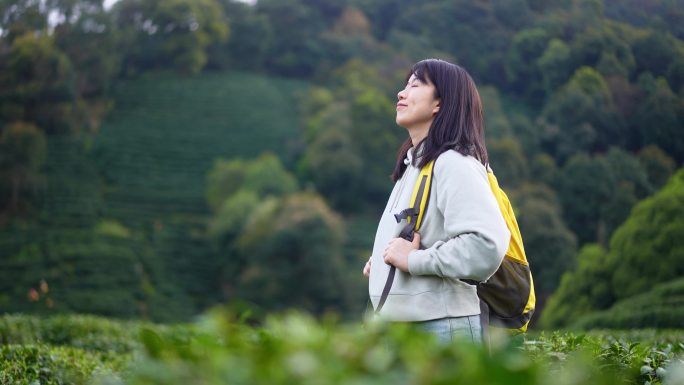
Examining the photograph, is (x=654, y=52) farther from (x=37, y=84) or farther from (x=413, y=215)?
(x=37, y=84)

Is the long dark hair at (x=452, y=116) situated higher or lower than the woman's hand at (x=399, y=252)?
higher

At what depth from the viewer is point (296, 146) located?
1951 inches

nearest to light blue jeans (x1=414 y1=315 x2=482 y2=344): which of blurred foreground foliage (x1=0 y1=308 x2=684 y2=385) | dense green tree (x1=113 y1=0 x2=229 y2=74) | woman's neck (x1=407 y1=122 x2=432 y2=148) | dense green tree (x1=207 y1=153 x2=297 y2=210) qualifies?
woman's neck (x1=407 y1=122 x2=432 y2=148)

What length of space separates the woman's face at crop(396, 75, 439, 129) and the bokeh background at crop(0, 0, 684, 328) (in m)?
1.27

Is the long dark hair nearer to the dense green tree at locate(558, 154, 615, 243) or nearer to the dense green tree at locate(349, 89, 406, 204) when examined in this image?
the dense green tree at locate(558, 154, 615, 243)

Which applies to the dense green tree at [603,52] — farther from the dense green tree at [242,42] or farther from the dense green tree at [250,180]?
the dense green tree at [242,42]

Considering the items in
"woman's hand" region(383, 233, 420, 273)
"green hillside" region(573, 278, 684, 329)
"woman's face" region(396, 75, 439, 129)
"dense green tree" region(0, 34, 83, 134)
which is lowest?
"green hillside" region(573, 278, 684, 329)

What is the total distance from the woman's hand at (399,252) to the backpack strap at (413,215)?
42 mm

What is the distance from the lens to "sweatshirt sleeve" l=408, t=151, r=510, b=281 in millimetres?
2250

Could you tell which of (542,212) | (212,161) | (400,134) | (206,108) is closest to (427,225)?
(542,212)

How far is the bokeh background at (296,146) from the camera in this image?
581 inches

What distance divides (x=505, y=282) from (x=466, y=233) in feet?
0.81

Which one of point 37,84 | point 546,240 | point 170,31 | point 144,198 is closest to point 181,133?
point 144,198

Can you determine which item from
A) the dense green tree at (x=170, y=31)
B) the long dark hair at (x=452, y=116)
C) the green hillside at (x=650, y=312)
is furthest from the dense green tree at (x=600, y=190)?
the dense green tree at (x=170, y=31)
